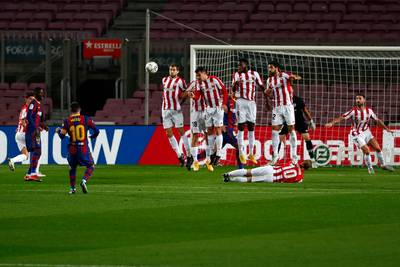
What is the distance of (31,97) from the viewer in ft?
69.1

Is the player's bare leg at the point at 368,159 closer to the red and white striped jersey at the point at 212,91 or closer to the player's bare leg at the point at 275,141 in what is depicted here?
the player's bare leg at the point at 275,141

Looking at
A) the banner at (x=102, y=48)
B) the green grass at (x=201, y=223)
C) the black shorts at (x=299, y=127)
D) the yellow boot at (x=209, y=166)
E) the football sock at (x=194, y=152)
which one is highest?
the banner at (x=102, y=48)

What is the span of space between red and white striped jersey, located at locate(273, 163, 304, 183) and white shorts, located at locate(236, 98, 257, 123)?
15.5 ft

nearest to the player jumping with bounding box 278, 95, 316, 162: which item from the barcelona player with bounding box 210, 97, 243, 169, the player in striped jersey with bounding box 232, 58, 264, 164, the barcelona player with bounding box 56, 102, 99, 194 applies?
the barcelona player with bounding box 210, 97, 243, 169

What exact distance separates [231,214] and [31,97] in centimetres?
812

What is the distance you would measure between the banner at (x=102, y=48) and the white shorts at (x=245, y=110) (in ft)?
32.2

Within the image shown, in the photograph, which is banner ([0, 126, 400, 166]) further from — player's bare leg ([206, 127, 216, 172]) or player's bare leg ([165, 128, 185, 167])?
player's bare leg ([206, 127, 216, 172])

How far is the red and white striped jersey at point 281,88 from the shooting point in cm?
2439

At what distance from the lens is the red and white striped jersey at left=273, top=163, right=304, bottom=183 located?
1961 cm

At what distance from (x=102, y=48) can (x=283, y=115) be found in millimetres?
10603

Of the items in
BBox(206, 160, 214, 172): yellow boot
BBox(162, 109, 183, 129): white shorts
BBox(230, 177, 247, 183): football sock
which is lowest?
BBox(230, 177, 247, 183): football sock

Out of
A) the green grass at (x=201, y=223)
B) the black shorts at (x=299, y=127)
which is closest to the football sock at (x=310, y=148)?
the black shorts at (x=299, y=127)

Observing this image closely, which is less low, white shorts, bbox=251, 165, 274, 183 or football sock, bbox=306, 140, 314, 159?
football sock, bbox=306, 140, 314, 159

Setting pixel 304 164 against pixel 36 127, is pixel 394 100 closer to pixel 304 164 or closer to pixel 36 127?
pixel 304 164
